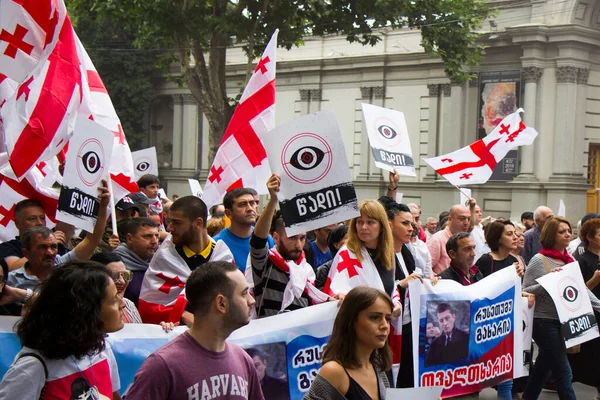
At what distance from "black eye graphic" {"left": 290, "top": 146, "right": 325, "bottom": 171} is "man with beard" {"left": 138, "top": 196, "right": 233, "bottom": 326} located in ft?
2.38

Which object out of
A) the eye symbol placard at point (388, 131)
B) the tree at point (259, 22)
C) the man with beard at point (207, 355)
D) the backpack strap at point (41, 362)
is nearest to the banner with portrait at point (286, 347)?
the man with beard at point (207, 355)

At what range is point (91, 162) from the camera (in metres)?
6.71

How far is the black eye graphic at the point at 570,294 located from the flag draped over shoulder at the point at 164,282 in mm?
3586

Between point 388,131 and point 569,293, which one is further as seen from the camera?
point 388,131

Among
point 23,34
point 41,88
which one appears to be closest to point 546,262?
point 41,88

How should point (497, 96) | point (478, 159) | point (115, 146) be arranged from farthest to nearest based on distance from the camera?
1. point (497, 96)
2. point (478, 159)
3. point (115, 146)

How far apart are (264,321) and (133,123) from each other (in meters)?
32.9

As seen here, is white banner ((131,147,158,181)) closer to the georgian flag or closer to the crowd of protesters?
the crowd of protesters

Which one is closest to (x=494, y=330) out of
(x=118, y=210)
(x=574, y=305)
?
(x=574, y=305)

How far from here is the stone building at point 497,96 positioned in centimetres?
2627

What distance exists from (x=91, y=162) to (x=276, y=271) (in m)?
1.64

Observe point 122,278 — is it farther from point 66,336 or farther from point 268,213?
point 66,336

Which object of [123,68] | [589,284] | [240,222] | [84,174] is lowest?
[589,284]

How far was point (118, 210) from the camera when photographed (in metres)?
8.66
